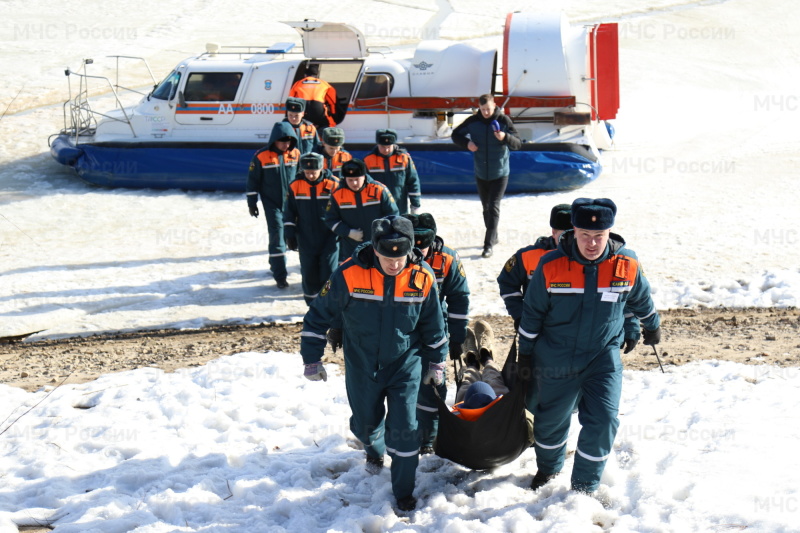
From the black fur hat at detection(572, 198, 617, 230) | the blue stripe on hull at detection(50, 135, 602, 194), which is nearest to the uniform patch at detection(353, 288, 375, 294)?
the black fur hat at detection(572, 198, 617, 230)

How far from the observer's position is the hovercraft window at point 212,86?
13.1 m

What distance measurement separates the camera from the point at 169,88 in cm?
1326

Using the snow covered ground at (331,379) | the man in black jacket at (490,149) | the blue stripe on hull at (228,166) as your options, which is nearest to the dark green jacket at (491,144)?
the man in black jacket at (490,149)

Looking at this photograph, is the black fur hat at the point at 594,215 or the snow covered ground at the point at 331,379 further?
the snow covered ground at the point at 331,379

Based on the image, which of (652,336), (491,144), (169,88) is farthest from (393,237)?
(169,88)

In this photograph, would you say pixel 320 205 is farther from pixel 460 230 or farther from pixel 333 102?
pixel 333 102

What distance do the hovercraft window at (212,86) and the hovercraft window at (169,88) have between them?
185 millimetres

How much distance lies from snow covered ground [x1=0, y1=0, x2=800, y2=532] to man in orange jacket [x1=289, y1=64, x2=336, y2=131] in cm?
163

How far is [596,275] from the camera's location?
468 cm

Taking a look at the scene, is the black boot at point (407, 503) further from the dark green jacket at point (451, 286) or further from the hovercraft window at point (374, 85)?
the hovercraft window at point (374, 85)

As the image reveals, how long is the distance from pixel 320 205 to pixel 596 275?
4.25 meters

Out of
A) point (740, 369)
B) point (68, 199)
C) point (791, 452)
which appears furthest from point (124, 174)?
point (791, 452)

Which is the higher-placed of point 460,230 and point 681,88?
point 681,88

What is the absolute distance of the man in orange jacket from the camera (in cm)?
1196
